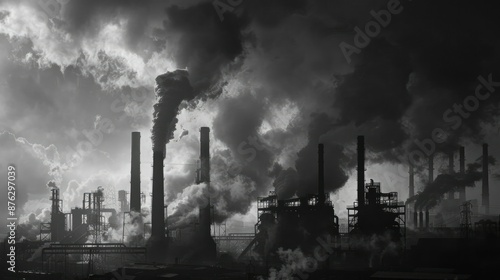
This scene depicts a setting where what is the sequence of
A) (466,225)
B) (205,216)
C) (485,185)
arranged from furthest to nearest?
(485,185) < (205,216) < (466,225)

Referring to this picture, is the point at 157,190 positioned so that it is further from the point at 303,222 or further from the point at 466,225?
the point at 466,225

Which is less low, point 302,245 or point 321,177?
point 321,177

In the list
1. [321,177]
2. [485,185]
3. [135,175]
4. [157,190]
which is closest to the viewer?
[321,177]

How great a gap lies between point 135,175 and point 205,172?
464 inches

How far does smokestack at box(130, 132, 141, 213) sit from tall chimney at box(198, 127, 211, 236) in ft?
34.5

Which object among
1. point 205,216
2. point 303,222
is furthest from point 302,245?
point 205,216

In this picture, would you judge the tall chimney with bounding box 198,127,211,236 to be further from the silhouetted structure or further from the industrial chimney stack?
the silhouetted structure

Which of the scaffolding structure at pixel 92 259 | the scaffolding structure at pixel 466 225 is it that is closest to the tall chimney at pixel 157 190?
the scaffolding structure at pixel 92 259

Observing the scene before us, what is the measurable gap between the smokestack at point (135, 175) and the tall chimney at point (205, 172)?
10.5 m

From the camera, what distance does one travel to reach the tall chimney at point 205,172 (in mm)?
69625

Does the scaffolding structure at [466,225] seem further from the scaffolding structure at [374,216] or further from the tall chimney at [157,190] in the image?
the tall chimney at [157,190]

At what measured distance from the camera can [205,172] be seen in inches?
2788

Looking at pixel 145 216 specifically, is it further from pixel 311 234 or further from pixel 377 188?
pixel 377 188

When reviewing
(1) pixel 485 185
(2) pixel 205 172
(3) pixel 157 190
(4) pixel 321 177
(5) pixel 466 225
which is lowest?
(5) pixel 466 225
